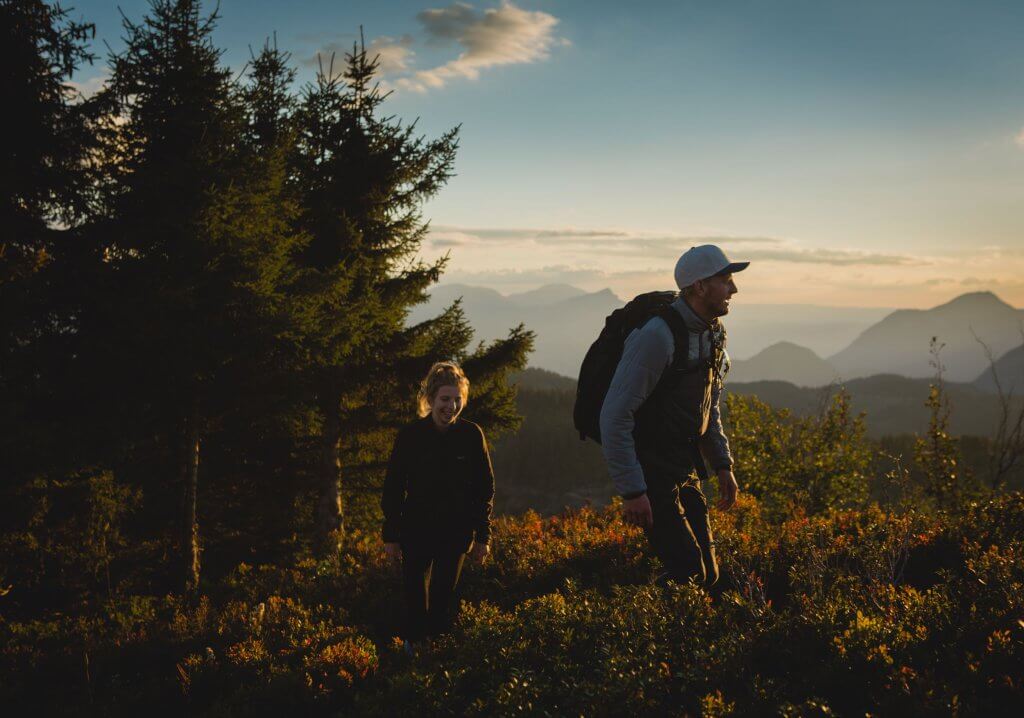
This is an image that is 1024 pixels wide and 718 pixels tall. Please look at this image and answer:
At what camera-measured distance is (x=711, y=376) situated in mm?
4453

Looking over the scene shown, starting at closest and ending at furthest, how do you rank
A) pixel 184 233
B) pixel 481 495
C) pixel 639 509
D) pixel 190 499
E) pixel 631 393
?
pixel 639 509 → pixel 631 393 → pixel 481 495 → pixel 184 233 → pixel 190 499

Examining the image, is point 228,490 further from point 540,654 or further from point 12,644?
point 540,654

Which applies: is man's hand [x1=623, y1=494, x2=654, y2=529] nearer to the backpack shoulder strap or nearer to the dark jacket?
the backpack shoulder strap

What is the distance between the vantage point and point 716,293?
13.4ft

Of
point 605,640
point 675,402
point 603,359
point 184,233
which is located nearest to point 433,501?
point 605,640

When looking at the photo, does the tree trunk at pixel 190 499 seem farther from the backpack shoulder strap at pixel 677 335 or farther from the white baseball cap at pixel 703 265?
the white baseball cap at pixel 703 265

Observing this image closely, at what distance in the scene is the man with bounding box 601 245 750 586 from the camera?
3914mm

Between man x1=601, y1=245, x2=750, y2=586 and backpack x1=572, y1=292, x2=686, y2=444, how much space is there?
0.22 m

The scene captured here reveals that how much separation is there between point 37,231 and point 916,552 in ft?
43.2

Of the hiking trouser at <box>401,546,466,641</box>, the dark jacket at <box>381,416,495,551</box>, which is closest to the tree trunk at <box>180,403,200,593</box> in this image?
the dark jacket at <box>381,416,495,551</box>

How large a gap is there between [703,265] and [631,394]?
1103 millimetres

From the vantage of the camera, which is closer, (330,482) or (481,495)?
(481,495)

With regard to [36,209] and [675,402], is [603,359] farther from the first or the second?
[36,209]

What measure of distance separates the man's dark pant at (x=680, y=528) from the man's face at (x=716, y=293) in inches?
49.5
